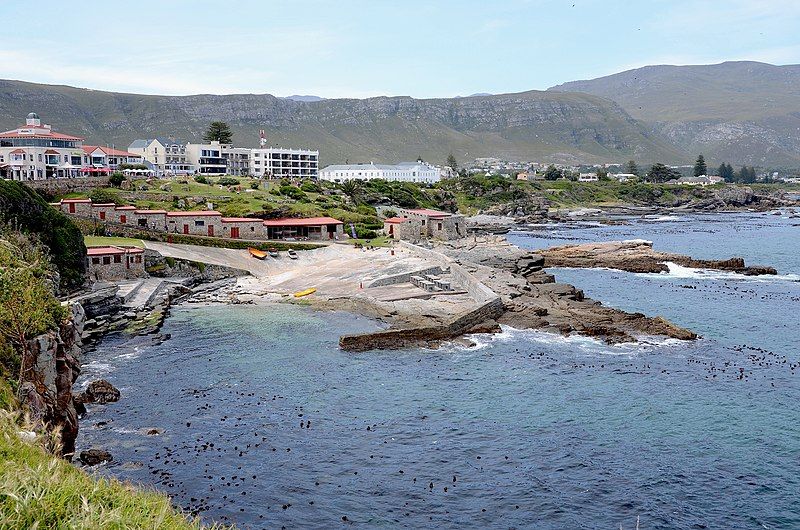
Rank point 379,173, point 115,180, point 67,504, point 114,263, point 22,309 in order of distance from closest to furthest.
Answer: point 67,504 < point 22,309 < point 114,263 < point 115,180 < point 379,173

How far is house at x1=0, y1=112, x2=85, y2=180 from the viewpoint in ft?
282

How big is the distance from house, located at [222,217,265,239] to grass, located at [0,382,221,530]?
203ft

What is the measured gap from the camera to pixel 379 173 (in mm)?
174375

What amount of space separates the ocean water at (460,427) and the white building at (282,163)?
319 ft

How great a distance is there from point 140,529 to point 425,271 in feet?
168

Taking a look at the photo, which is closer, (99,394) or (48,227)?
(99,394)

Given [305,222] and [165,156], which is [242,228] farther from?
[165,156]

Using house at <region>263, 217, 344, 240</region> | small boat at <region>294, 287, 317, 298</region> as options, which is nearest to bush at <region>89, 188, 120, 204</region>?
house at <region>263, 217, 344, 240</region>

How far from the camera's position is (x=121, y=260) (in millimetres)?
56188

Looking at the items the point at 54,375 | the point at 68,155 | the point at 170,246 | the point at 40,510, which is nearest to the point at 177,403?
the point at 54,375

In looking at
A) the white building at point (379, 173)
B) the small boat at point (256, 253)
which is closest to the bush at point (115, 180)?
the small boat at point (256, 253)

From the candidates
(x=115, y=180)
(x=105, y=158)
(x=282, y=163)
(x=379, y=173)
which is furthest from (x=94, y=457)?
(x=379, y=173)

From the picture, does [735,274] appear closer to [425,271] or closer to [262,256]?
[425,271]

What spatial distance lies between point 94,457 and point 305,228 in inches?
2168
